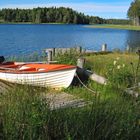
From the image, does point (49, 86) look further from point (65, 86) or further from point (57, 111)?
point (57, 111)

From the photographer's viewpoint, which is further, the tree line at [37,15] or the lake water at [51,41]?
the tree line at [37,15]

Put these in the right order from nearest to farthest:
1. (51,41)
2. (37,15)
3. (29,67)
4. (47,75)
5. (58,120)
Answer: (58,120)
(47,75)
(29,67)
(51,41)
(37,15)

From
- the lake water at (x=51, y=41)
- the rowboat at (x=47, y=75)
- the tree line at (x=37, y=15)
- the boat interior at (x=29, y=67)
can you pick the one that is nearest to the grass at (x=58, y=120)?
the rowboat at (x=47, y=75)

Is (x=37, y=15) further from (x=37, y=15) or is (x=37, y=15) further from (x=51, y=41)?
(x=51, y=41)

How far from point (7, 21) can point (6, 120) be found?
180852mm

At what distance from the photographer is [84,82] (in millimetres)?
12734

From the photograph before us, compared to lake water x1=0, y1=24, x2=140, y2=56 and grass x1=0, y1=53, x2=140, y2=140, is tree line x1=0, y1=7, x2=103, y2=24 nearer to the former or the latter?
lake water x1=0, y1=24, x2=140, y2=56

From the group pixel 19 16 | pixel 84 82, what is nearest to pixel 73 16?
pixel 19 16

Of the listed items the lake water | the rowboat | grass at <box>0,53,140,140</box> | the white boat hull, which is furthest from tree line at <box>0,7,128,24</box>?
grass at <box>0,53,140,140</box>

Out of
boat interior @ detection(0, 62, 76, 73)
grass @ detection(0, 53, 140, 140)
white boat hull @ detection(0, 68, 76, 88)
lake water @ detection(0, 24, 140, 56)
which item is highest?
grass @ detection(0, 53, 140, 140)

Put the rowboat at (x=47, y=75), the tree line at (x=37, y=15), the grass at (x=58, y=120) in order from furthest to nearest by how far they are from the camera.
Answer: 1. the tree line at (x=37, y=15)
2. the rowboat at (x=47, y=75)
3. the grass at (x=58, y=120)

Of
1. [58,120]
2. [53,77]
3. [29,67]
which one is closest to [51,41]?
[29,67]

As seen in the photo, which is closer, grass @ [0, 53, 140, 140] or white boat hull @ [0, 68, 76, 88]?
grass @ [0, 53, 140, 140]

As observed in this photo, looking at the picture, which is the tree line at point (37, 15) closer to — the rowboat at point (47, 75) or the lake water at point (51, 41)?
the lake water at point (51, 41)
